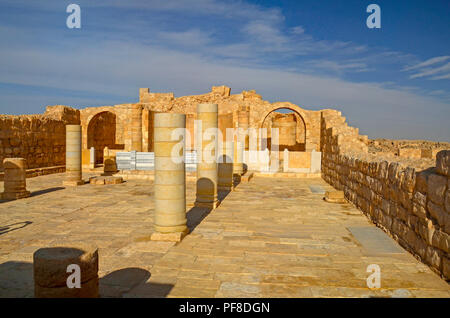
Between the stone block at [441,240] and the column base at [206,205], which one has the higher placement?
the stone block at [441,240]

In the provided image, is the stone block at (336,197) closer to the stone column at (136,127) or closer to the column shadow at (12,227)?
the column shadow at (12,227)

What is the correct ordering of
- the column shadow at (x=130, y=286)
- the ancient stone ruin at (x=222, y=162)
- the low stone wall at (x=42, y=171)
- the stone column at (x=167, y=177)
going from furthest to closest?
the low stone wall at (x=42, y=171)
the stone column at (x=167, y=177)
the ancient stone ruin at (x=222, y=162)
the column shadow at (x=130, y=286)

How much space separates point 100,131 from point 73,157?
1285cm

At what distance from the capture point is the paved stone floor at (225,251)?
4324 millimetres

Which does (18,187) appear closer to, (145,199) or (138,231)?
(145,199)

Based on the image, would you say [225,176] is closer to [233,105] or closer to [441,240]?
[441,240]

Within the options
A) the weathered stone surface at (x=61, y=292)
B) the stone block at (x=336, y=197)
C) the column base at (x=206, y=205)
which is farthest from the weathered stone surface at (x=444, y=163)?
the column base at (x=206, y=205)

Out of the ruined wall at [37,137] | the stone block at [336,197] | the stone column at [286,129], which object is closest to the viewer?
the stone block at [336,197]

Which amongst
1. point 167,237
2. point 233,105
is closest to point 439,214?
point 167,237

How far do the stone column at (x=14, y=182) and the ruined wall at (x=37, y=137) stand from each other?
19.0 feet

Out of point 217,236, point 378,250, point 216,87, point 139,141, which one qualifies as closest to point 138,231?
→ point 217,236

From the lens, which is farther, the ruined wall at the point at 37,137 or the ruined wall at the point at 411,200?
the ruined wall at the point at 37,137

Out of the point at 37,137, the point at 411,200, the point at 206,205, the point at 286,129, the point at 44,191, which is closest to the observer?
the point at 411,200

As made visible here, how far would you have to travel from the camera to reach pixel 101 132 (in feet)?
87.2
